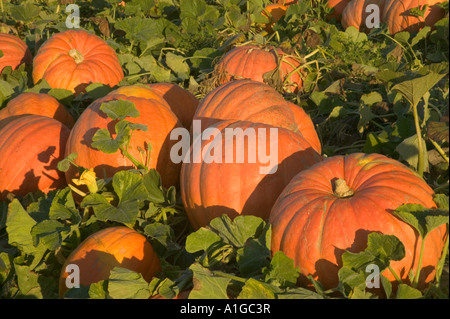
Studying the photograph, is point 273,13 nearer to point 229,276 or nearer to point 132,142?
point 132,142

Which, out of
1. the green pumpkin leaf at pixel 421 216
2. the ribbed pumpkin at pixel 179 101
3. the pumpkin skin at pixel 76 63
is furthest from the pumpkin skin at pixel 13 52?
the green pumpkin leaf at pixel 421 216

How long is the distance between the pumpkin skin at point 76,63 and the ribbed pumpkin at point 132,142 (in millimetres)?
1336

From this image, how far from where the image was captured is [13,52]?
5254 mm

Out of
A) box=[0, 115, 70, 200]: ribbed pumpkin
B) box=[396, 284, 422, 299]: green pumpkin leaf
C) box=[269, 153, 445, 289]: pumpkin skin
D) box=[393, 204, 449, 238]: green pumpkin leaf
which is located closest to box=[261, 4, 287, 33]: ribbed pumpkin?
box=[0, 115, 70, 200]: ribbed pumpkin

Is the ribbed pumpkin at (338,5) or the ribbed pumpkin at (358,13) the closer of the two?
the ribbed pumpkin at (358,13)

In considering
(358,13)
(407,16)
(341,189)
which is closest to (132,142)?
(341,189)

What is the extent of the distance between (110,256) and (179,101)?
1.50 m

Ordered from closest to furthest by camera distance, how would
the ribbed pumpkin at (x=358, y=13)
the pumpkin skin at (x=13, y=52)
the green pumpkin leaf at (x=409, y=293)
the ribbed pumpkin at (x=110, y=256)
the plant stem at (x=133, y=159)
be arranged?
the green pumpkin leaf at (x=409, y=293) → the ribbed pumpkin at (x=110, y=256) → the plant stem at (x=133, y=159) → the pumpkin skin at (x=13, y=52) → the ribbed pumpkin at (x=358, y=13)

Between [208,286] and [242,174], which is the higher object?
[242,174]

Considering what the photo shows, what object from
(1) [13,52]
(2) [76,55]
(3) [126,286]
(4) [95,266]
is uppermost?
(2) [76,55]

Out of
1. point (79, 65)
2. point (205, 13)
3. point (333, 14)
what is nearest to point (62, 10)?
point (205, 13)

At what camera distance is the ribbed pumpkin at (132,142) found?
321 cm

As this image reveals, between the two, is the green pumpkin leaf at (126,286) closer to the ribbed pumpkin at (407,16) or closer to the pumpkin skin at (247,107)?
the pumpkin skin at (247,107)

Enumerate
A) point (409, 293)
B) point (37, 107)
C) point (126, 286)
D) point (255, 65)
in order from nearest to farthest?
point (409, 293), point (126, 286), point (37, 107), point (255, 65)
